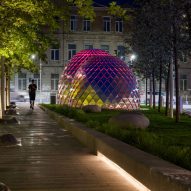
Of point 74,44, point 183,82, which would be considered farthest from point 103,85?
point 183,82

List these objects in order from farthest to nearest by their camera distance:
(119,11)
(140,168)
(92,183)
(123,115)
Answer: (123,115) → (119,11) → (92,183) → (140,168)

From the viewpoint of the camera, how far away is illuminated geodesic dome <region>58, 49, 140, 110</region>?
40.9 m

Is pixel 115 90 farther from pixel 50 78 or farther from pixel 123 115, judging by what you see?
pixel 50 78

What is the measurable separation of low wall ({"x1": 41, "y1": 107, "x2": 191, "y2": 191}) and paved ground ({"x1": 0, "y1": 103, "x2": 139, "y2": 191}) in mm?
270

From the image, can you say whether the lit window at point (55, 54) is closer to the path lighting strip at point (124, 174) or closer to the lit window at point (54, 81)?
the lit window at point (54, 81)

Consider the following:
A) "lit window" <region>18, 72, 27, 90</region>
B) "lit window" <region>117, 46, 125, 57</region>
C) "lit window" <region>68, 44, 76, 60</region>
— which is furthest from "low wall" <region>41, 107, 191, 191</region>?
"lit window" <region>68, 44, 76, 60</region>

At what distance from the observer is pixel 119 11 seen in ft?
35.6

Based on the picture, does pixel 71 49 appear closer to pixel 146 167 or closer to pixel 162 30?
pixel 162 30

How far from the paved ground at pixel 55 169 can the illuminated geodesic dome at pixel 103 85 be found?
2436 cm

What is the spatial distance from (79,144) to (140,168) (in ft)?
23.9

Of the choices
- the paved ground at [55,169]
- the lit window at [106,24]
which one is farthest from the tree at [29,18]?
the lit window at [106,24]

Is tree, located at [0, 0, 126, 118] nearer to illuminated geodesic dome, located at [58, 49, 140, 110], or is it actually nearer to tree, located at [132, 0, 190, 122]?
tree, located at [132, 0, 190, 122]

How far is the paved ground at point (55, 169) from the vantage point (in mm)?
8828

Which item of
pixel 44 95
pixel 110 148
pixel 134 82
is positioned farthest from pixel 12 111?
pixel 44 95
